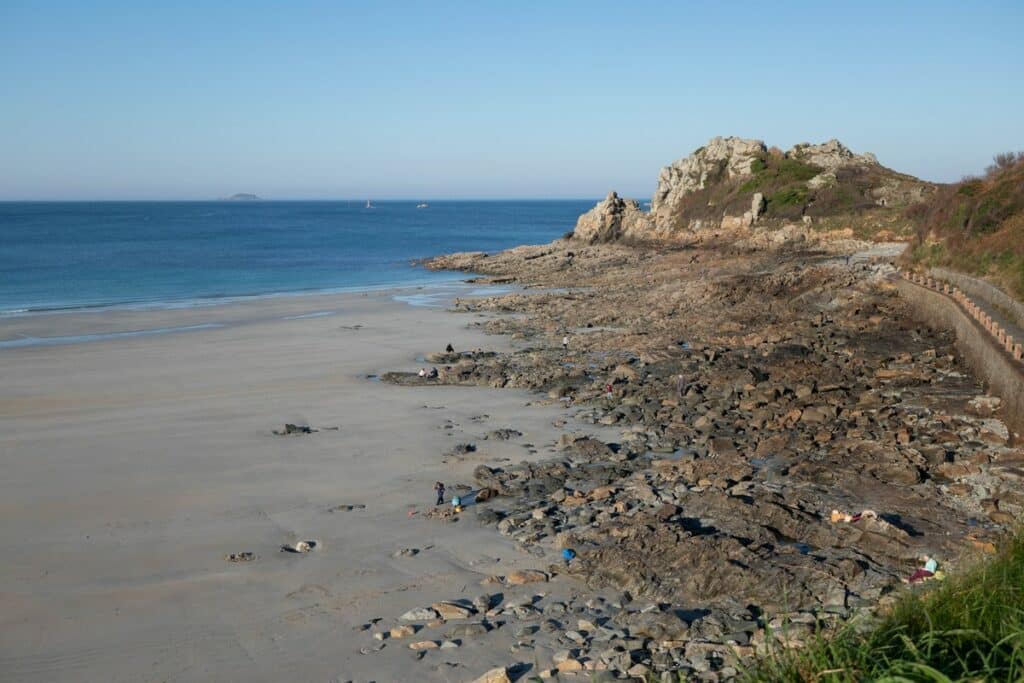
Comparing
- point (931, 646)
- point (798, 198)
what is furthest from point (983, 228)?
point (931, 646)

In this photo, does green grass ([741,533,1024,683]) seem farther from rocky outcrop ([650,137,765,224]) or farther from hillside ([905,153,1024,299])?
rocky outcrop ([650,137,765,224])

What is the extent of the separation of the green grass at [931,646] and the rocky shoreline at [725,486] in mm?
643

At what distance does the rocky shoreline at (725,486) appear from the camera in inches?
394

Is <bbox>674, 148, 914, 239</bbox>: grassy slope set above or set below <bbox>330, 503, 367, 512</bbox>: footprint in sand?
above

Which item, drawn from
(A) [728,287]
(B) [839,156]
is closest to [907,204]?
(B) [839,156]

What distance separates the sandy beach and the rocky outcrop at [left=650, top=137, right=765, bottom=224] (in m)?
39.1

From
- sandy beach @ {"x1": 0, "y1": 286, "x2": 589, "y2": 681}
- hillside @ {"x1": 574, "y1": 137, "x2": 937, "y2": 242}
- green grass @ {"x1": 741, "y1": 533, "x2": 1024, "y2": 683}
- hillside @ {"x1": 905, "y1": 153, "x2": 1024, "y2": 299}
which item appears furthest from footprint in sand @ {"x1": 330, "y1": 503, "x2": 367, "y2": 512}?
hillside @ {"x1": 574, "y1": 137, "x2": 937, "y2": 242}

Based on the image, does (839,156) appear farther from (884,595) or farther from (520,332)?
(884,595)

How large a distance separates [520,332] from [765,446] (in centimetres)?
1572

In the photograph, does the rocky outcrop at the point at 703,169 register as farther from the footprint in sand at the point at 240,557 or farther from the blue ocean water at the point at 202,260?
the footprint in sand at the point at 240,557

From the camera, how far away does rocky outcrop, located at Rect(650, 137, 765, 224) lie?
6094cm

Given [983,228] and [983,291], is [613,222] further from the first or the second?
[983,291]

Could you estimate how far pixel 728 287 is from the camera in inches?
1406

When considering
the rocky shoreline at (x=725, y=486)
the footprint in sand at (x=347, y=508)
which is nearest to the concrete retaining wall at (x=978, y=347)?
the rocky shoreline at (x=725, y=486)
